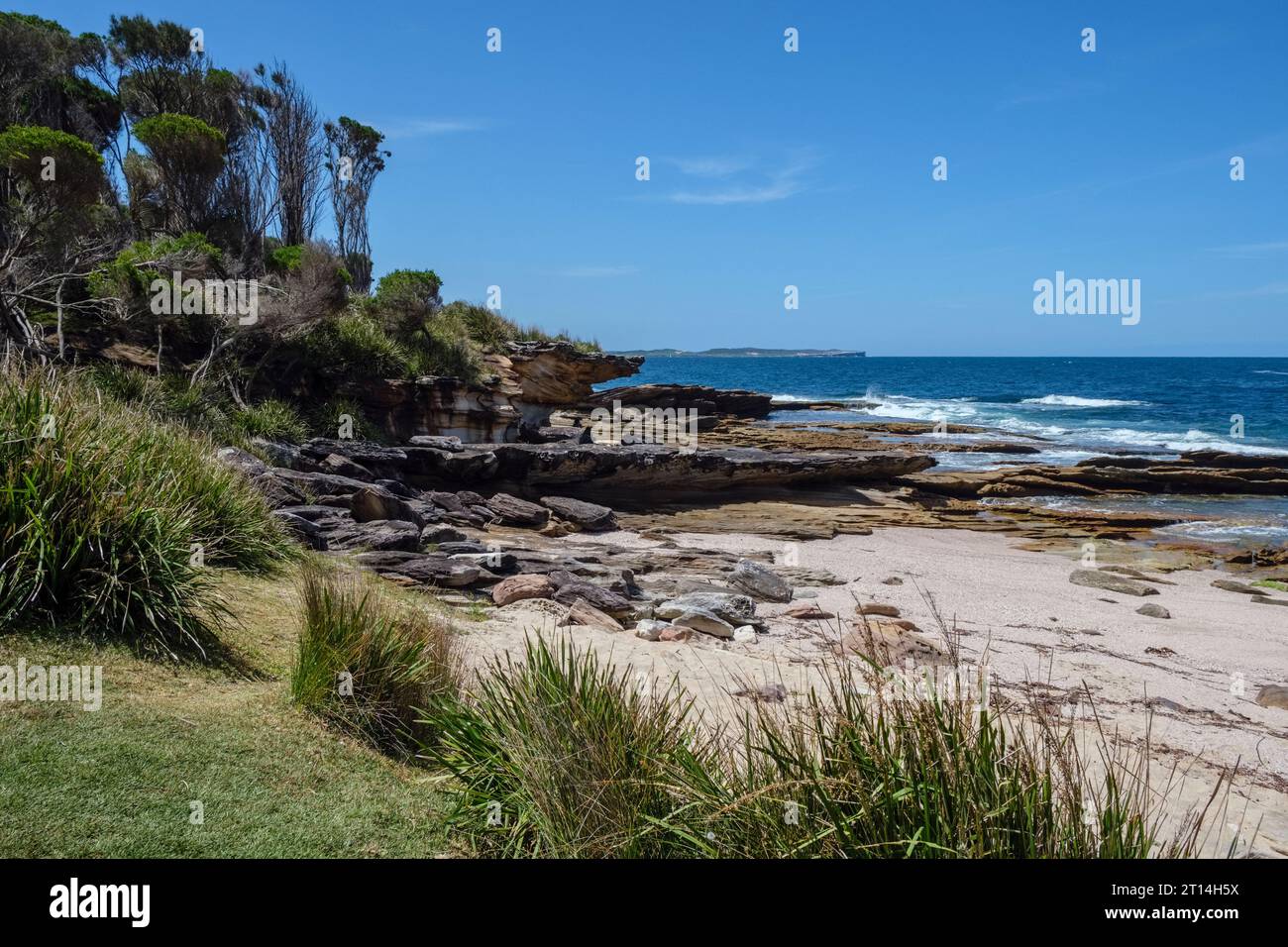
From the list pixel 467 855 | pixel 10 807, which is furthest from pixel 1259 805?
pixel 10 807

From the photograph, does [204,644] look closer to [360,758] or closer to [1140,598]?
[360,758]

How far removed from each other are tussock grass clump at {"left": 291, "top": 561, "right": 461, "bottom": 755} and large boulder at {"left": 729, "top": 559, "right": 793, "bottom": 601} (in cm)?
759

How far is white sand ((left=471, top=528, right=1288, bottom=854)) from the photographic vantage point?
716 cm

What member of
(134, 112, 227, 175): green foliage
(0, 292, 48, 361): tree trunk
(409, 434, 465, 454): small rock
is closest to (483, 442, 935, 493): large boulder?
(409, 434, 465, 454): small rock

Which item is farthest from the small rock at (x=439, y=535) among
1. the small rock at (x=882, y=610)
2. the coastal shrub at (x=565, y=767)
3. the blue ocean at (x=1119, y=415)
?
the blue ocean at (x=1119, y=415)

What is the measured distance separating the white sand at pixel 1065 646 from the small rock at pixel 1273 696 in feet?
0.48

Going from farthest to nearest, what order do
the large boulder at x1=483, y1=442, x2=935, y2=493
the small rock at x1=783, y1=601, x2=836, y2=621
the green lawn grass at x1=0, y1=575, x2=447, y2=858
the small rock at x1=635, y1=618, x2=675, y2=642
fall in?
the large boulder at x1=483, y1=442, x2=935, y2=493 < the small rock at x1=783, y1=601, x2=836, y2=621 < the small rock at x1=635, y1=618, x2=675, y2=642 < the green lawn grass at x1=0, y1=575, x2=447, y2=858

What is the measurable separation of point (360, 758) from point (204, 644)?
1922mm

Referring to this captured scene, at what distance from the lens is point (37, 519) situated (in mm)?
5645

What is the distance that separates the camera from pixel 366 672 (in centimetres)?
576

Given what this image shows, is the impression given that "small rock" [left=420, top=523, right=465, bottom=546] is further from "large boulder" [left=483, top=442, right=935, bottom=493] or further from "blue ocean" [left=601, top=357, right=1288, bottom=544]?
"blue ocean" [left=601, top=357, right=1288, bottom=544]

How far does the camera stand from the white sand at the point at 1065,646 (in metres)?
7.16

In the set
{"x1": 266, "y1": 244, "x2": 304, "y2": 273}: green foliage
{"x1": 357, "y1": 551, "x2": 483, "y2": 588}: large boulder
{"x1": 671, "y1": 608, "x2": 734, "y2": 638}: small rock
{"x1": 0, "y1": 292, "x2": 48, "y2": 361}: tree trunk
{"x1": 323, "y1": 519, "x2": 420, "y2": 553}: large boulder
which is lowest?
{"x1": 671, "y1": 608, "x2": 734, "y2": 638}: small rock

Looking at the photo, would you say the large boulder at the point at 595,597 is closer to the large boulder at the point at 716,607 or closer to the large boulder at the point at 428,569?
the large boulder at the point at 716,607
